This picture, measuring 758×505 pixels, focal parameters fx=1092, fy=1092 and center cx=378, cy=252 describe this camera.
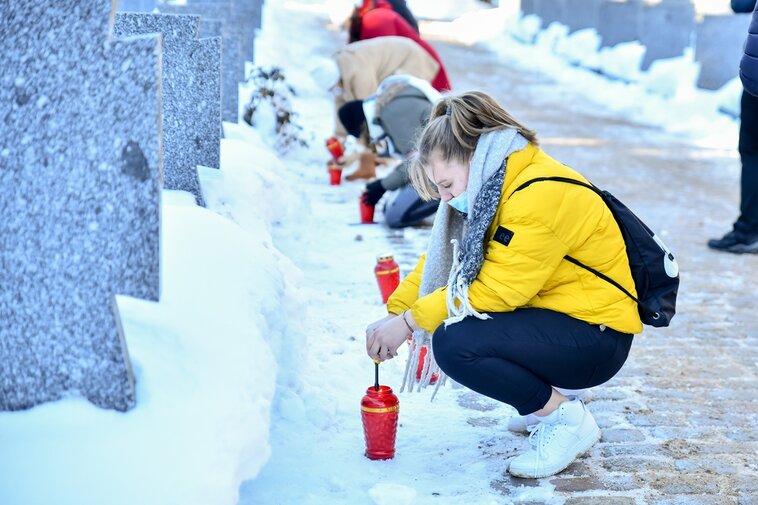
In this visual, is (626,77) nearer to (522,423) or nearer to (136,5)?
(136,5)

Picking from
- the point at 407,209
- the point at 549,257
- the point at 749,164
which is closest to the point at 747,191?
the point at 749,164

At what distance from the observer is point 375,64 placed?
836 centimetres

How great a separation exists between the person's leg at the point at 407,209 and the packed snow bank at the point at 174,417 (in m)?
3.57

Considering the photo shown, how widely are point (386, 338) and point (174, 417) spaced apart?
0.79 meters

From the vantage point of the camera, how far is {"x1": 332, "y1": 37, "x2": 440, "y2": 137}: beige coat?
27.1 feet

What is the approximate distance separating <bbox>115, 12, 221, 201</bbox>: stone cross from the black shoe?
11.7ft

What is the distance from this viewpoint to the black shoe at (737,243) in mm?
6633

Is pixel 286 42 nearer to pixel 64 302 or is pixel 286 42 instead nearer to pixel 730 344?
pixel 730 344

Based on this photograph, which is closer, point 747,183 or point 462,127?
point 462,127

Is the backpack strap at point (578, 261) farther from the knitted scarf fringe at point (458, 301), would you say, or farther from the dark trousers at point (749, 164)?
the dark trousers at point (749, 164)

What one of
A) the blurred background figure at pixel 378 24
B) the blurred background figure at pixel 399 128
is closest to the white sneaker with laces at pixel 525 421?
the blurred background figure at pixel 399 128

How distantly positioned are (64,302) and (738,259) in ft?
15.9

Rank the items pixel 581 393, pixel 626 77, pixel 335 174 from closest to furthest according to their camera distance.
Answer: pixel 581 393 < pixel 335 174 < pixel 626 77

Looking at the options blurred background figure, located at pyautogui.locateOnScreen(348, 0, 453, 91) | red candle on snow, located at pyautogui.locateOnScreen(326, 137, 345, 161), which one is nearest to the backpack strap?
red candle on snow, located at pyautogui.locateOnScreen(326, 137, 345, 161)
